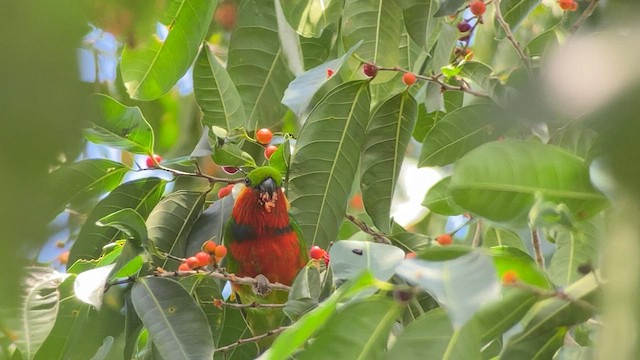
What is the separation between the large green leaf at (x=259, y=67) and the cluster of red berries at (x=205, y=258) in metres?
0.60

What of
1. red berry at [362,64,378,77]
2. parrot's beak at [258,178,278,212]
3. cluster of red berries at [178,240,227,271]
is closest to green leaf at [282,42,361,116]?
red berry at [362,64,378,77]

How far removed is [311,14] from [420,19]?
0.42 m

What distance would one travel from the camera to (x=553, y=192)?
1503 mm

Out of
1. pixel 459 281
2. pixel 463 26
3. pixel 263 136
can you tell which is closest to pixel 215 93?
pixel 263 136

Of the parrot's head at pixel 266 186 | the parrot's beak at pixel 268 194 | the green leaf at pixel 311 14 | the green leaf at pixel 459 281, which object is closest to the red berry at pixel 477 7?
the green leaf at pixel 311 14

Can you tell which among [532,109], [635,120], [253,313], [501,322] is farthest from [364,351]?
[253,313]

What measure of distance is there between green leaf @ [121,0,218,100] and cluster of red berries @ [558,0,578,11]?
990 mm

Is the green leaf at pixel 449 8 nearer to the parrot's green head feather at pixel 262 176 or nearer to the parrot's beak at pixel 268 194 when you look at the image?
the parrot's green head feather at pixel 262 176

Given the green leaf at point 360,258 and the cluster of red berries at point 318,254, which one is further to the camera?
the cluster of red berries at point 318,254

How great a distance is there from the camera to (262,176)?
3574 millimetres

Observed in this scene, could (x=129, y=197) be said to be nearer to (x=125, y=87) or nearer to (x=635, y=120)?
(x=125, y=87)

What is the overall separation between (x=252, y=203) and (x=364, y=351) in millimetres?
2489

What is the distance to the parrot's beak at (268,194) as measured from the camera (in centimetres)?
370

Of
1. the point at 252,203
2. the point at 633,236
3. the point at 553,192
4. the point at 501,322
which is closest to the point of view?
the point at 633,236
